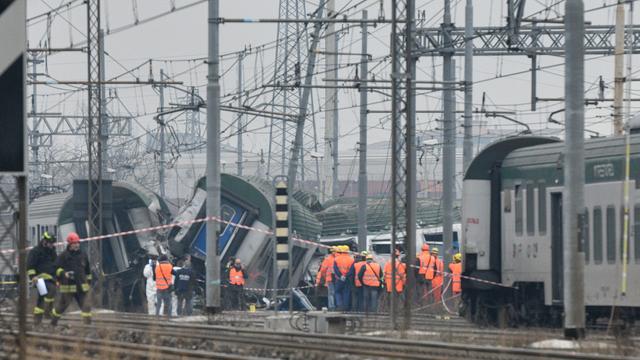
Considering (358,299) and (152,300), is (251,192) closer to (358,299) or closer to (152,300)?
(152,300)

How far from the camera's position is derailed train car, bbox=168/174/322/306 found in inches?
1681

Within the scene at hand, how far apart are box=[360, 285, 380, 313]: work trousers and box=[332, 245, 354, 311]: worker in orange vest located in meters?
0.37

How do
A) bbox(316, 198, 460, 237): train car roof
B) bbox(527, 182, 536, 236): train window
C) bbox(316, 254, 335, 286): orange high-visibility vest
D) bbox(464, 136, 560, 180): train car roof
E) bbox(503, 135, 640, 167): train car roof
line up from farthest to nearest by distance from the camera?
bbox(316, 198, 460, 237): train car roof < bbox(316, 254, 335, 286): orange high-visibility vest < bbox(464, 136, 560, 180): train car roof < bbox(527, 182, 536, 236): train window < bbox(503, 135, 640, 167): train car roof

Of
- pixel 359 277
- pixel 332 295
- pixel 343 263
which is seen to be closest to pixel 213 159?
pixel 343 263

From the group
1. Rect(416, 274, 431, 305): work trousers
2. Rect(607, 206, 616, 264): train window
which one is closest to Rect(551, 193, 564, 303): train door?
Rect(607, 206, 616, 264): train window

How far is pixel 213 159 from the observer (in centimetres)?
3058

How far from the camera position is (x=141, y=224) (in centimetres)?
4691

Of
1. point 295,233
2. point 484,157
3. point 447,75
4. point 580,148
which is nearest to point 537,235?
point 484,157

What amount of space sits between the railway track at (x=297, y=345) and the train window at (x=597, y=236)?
4.93 meters

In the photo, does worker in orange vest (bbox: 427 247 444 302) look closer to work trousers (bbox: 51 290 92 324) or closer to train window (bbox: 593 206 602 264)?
train window (bbox: 593 206 602 264)

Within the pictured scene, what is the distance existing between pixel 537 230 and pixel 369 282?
8446 millimetres

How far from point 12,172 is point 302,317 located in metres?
15.3

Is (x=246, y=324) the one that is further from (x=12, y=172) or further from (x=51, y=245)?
(x=12, y=172)

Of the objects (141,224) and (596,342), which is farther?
(141,224)
